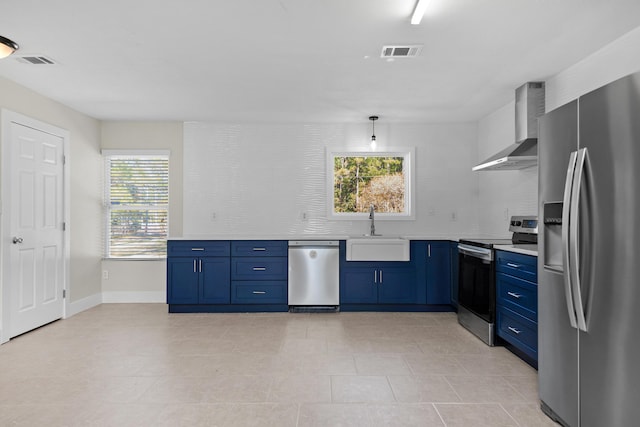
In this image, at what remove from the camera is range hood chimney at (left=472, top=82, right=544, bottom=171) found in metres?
3.64

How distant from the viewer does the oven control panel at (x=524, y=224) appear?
3740 mm

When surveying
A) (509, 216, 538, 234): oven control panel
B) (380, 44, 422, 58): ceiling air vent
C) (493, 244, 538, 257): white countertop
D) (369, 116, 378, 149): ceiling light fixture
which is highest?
(380, 44, 422, 58): ceiling air vent

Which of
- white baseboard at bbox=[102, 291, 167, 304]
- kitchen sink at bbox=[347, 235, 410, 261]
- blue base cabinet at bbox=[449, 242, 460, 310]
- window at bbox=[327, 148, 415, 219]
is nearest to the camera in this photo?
blue base cabinet at bbox=[449, 242, 460, 310]

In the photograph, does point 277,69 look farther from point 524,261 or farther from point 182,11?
point 524,261

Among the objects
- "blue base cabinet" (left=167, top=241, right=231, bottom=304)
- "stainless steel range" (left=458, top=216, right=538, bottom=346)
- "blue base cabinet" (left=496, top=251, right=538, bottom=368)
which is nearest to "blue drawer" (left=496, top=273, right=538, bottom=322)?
"blue base cabinet" (left=496, top=251, right=538, bottom=368)

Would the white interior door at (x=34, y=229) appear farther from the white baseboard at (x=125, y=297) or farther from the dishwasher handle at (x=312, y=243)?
the dishwasher handle at (x=312, y=243)

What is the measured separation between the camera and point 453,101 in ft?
14.4

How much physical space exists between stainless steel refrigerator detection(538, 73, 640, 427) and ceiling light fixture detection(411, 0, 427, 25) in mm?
940

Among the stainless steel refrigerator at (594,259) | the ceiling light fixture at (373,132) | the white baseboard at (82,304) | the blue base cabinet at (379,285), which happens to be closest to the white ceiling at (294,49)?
the ceiling light fixture at (373,132)

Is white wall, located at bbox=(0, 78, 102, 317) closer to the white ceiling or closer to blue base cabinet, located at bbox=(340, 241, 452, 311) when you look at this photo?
the white ceiling

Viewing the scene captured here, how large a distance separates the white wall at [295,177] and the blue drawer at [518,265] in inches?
77.0

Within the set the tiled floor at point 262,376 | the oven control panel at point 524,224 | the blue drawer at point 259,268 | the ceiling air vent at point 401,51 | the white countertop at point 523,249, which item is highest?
the ceiling air vent at point 401,51

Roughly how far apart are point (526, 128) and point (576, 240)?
2291 mm

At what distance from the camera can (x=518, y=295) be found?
10.2 feet
